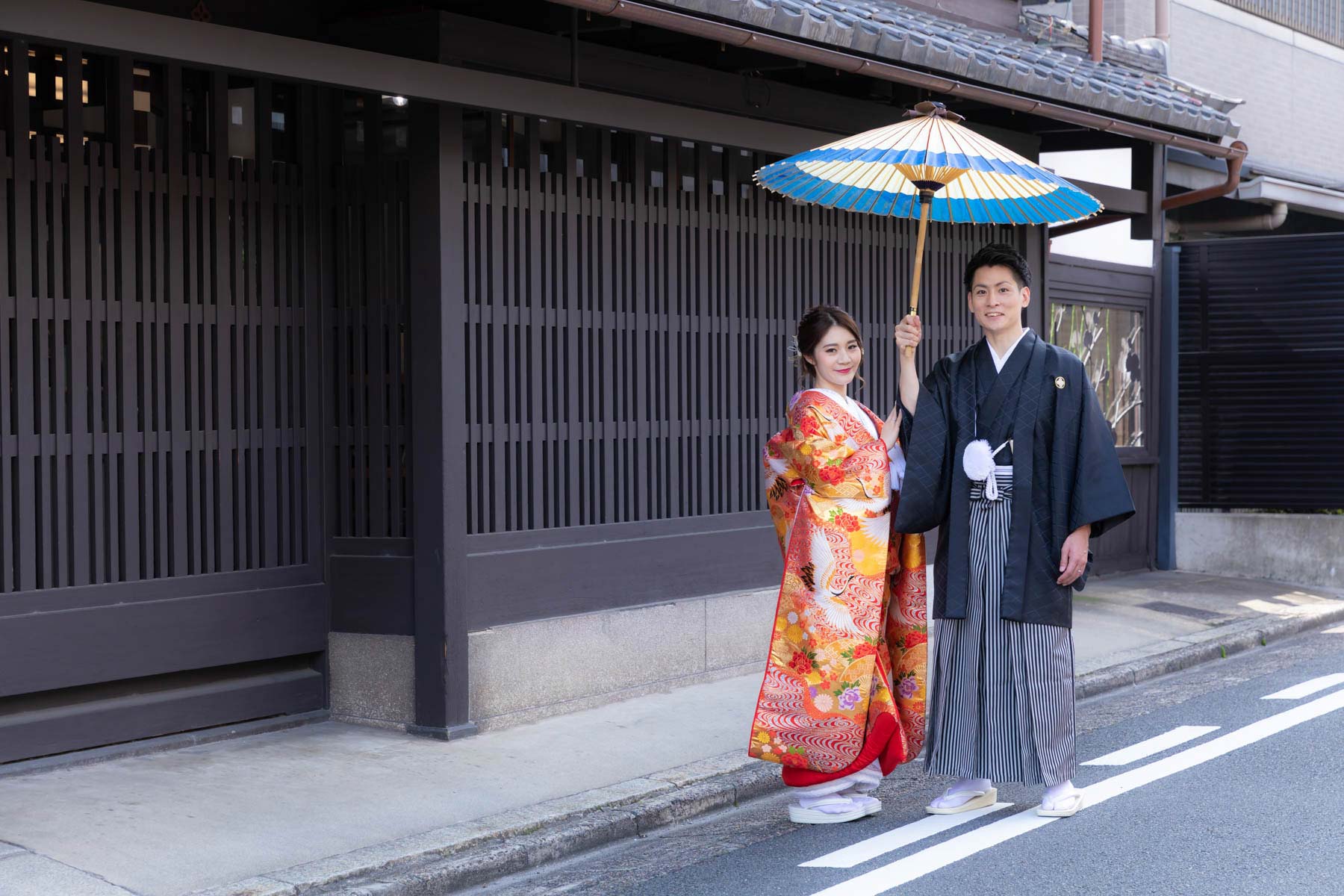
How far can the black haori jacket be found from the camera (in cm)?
566

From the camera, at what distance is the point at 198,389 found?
6.64 metres

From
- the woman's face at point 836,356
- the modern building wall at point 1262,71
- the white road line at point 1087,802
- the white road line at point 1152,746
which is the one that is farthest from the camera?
the modern building wall at point 1262,71

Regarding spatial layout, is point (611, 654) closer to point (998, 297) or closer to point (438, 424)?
point (438, 424)

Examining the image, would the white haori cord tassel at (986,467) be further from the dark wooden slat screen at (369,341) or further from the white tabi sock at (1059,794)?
the dark wooden slat screen at (369,341)

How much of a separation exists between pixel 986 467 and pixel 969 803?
4.36 feet

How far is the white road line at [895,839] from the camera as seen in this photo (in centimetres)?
523

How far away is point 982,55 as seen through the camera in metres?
8.44

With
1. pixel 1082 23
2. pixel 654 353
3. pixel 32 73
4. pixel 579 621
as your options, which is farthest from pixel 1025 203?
pixel 1082 23

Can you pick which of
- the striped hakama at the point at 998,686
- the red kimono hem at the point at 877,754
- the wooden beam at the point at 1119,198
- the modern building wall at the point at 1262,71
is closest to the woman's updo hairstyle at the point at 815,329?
the striped hakama at the point at 998,686

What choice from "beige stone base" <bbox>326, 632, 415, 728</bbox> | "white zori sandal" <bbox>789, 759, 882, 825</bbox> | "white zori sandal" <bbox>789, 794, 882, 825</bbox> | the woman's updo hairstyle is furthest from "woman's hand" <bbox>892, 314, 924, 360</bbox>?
"beige stone base" <bbox>326, 632, 415, 728</bbox>

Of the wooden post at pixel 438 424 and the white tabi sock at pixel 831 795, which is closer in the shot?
the white tabi sock at pixel 831 795

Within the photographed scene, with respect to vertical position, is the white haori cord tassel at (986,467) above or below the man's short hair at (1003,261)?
below

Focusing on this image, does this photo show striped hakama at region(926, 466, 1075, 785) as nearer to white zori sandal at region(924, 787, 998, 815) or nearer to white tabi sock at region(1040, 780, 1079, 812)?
white tabi sock at region(1040, 780, 1079, 812)

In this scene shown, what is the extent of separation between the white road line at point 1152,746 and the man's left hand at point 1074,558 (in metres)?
1.39
